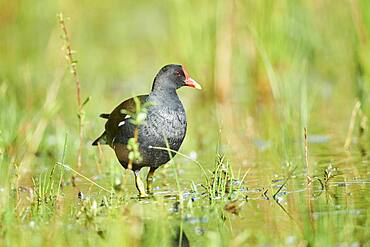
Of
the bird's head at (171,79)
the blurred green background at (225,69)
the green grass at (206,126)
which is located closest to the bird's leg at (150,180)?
the green grass at (206,126)

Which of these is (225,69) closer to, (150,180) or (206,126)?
(206,126)

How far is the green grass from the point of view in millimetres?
5016

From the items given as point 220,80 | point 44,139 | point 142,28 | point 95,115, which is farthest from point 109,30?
point 44,139

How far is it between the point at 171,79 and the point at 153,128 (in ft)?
2.09

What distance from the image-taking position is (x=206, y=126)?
9.59m

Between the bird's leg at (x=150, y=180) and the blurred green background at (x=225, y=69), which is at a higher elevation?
the blurred green background at (x=225, y=69)

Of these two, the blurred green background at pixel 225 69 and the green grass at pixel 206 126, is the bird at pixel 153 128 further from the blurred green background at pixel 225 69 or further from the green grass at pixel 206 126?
the blurred green background at pixel 225 69

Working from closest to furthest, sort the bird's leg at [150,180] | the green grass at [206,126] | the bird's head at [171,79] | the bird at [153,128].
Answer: the green grass at [206,126], the bird at [153,128], the bird's leg at [150,180], the bird's head at [171,79]

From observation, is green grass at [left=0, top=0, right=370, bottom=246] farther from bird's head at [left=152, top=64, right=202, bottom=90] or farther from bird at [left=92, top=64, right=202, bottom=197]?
bird's head at [left=152, top=64, right=202, bottom=90]

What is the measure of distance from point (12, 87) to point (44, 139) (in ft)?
5.97

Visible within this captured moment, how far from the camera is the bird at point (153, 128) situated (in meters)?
6.23

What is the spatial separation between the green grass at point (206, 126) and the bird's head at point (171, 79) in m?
0.52

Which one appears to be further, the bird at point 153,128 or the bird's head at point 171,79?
the bird's head at point 171,79

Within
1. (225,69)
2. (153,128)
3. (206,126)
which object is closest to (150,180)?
(153,128)
